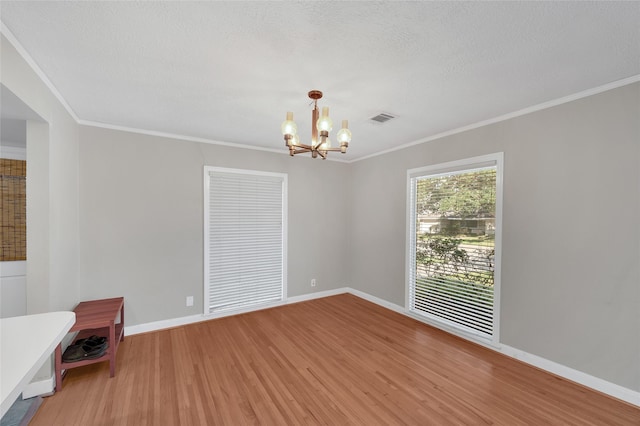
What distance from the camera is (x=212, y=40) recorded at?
1665 mm

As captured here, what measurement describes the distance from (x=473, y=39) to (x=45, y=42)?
269 centimetres

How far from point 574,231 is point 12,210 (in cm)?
572

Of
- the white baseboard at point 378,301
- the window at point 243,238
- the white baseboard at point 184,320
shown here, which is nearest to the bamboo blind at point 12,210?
the white baseboard at point 184,320

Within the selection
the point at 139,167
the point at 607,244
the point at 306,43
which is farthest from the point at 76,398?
the point at 607,244

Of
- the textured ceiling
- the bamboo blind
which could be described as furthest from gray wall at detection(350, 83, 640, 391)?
the bamboo blind

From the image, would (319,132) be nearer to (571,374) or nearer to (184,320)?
(571,374)

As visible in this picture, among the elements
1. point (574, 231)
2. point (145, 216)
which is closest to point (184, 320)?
point (145, 216)

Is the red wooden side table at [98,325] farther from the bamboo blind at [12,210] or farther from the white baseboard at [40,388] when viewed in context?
the bamboo blind at [12,210]

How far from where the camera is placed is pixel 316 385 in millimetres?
2367

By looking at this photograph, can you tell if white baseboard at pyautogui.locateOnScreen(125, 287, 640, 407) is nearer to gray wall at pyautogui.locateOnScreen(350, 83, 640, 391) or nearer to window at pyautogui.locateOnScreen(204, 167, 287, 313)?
gray wall at pyautogui.locateOnScreen(350, 83, 640, 391)

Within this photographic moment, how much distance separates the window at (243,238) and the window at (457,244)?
2.08m

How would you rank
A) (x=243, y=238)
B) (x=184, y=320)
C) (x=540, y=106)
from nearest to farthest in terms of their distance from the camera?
(x=540, y=106) → (x=184, y=320) → (x=243, y=238)

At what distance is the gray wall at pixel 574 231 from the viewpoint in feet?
7.04

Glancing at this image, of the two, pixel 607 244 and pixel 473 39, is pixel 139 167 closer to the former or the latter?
pixel 473 39
